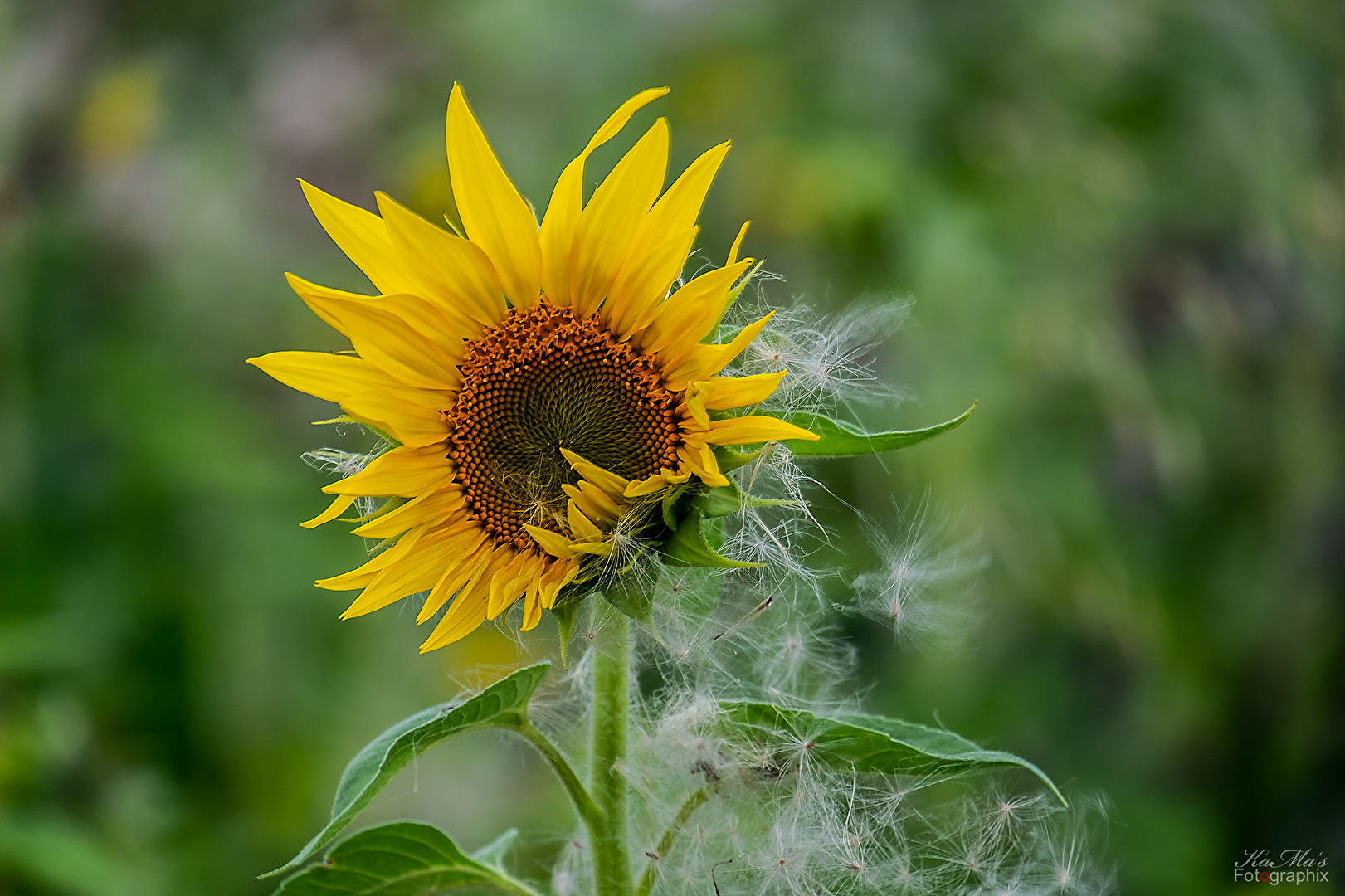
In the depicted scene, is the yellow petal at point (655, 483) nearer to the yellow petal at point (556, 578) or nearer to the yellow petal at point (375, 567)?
the yellow petal at point (556, 578)

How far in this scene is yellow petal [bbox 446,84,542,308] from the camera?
2.99 ft

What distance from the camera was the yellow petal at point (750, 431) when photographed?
865mm

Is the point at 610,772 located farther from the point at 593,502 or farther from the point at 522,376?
the point at 522,376

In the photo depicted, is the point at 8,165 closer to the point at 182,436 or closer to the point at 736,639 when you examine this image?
the point at 182,436

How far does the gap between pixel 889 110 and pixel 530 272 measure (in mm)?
2043

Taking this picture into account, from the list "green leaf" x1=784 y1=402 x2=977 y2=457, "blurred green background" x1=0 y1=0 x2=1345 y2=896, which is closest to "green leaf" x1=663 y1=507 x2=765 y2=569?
"green leaf" x1=784 y1=402 x2=977 y2=457

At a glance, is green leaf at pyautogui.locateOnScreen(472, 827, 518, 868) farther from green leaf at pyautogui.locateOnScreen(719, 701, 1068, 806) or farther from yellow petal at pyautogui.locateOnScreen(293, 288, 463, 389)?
yellow petal at pyautogui.locateOnScreen(293, 288, 463, 389)

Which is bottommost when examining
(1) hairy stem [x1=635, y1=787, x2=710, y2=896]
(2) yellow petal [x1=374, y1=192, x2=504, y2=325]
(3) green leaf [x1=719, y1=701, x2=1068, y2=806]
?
(1) hairy stem [x1=635, y1=787, x2=710, y2=896]

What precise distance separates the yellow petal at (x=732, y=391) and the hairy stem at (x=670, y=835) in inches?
13.7

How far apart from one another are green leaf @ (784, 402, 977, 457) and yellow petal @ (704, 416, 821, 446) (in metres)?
0.02

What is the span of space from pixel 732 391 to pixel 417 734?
37 centimetres
